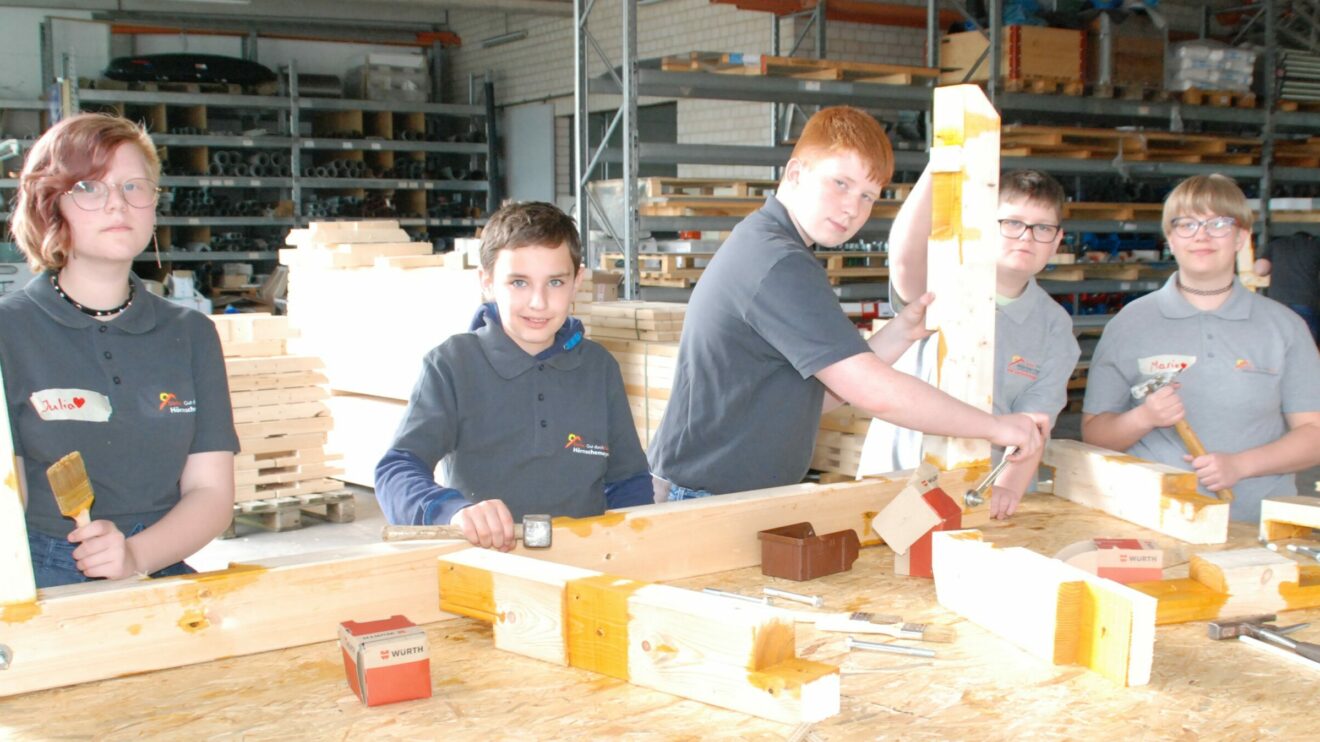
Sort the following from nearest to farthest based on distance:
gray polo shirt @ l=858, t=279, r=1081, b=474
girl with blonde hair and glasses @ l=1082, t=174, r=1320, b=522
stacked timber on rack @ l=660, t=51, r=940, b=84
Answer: gray polo shirt @ l=858, t=279, r=1081, b=474 → girl with blonde hair and glasses @ l=1082, t=174, r=1320, b=522 → stacked timber on rack @ l=660, t=51, r=940, b=84

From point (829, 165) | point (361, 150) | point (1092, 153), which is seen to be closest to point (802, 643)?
point (829, 165)

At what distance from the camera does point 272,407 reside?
6.90 m

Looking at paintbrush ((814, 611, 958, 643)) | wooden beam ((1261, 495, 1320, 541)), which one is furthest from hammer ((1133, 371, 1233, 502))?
paintbrush ((814, 611, 958, 643))

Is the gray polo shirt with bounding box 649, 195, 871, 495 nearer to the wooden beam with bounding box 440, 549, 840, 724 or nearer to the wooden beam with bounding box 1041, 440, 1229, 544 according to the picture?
the wooden beam with bounding box 1041, 440, 1229, 544

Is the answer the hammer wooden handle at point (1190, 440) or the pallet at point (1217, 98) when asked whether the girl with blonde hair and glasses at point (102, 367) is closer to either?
the hammer wooden handle at point (1190, 440)

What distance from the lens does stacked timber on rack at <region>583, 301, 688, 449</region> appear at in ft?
19.1

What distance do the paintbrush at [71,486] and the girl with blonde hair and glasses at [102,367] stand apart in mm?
231

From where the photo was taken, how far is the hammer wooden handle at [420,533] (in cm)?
233

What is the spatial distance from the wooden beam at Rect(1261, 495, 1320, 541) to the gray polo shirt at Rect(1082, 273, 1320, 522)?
56 cm

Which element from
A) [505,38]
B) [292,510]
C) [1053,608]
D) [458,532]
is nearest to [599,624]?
[458,532]

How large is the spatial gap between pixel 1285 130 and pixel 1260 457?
11625 mm

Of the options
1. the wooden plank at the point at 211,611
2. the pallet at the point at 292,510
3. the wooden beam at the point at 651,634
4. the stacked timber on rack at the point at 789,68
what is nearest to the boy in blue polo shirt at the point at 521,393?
the wooden plank at the point at 211,611

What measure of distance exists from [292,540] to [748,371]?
15.2 feet

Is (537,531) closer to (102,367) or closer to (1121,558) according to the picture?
(102,367)
